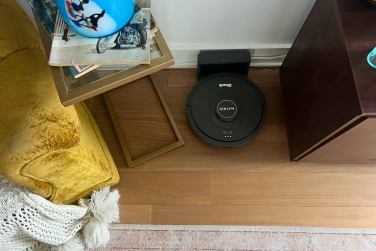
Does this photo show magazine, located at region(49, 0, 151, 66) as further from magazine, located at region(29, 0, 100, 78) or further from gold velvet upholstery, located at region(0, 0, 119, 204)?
gold velvet upholstery, located at region(0, 0, 119, 204)

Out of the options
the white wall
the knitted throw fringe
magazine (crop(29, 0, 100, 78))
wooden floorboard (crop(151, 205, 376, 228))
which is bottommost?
wooden floorboard (crop(151, 205, 376, 228))

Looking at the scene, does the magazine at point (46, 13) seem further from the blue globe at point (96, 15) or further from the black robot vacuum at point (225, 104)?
the black robot vacuum at point (225, 104)

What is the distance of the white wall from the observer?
89 centimetres

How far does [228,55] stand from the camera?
42.3 inches

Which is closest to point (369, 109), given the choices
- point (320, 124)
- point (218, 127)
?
point (320, 124)

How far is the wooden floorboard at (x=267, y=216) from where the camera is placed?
1.00 meters

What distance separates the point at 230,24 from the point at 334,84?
17.8 inches

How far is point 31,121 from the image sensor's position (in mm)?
610

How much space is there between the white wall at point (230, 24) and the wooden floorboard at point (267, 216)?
0.65m

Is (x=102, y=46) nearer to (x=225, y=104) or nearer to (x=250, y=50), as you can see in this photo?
(x=225, y=104)

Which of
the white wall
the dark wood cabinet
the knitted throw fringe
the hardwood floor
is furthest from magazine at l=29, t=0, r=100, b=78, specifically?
the dark wood cabinet

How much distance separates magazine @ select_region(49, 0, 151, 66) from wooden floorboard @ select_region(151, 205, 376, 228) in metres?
0.67

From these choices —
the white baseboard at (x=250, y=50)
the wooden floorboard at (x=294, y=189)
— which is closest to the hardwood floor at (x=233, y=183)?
the wooden floorboard at (x=294, y=189)

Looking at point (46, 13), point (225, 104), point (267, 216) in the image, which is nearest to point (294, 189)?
point (267, 216)
